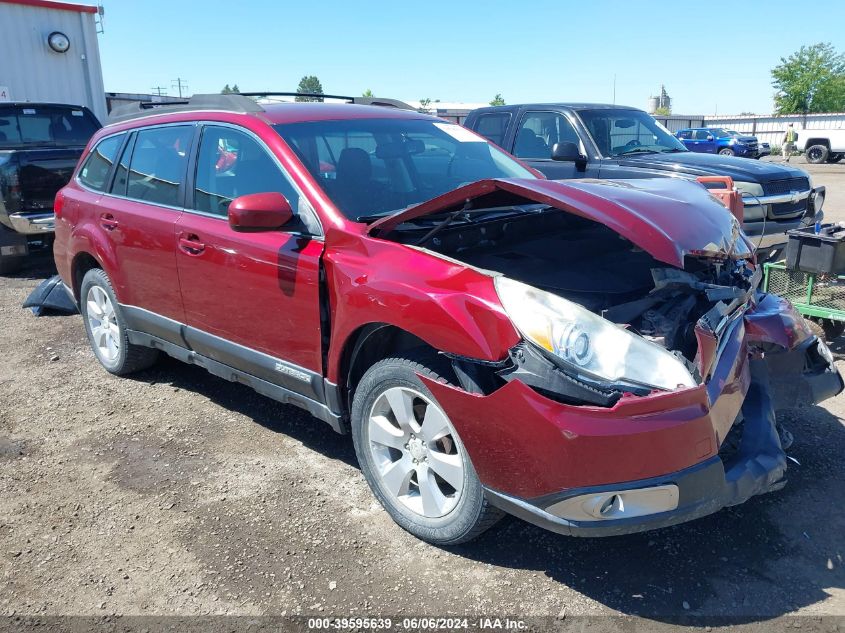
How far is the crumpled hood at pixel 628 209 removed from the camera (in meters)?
2.60

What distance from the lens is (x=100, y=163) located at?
4996 millimetres

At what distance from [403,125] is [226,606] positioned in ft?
9.01

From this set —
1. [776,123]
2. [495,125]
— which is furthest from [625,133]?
[776,123]

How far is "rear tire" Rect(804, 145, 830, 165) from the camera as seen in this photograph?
29125 mm

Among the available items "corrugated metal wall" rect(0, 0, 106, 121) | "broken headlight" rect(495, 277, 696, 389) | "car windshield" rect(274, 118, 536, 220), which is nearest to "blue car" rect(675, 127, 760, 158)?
"corrugated metal wall" rect(0, 0, 106, 121)

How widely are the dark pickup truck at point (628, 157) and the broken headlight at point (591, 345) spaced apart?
4858 millimetres

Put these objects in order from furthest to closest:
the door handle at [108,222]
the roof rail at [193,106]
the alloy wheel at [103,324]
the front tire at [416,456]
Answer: the alloy wheel at [103,324] < the door handle at [108,222] < the roof rail at [193,106] < the front tire at [416,456]

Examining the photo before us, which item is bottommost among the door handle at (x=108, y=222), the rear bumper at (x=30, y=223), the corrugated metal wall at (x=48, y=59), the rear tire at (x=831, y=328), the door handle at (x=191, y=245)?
the rear tire at (x=831, y=328)

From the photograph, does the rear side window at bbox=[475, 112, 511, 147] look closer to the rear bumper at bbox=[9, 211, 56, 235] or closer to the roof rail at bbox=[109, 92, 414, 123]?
the roof rail at bbox=[109, 92, 414, 123]

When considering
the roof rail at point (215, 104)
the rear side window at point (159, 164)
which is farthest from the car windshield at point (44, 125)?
the rear side window at point (159, 164)

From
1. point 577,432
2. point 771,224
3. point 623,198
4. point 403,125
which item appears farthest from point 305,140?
point 771,224

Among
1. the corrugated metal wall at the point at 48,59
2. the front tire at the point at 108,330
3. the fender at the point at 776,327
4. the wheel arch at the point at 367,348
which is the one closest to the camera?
the wheel arch at the point at 367,348

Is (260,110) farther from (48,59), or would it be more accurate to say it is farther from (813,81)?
(813,81)

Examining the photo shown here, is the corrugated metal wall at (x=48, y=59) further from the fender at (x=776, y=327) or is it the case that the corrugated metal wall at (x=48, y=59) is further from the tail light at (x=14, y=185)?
the fender at (x=776, y=327)
